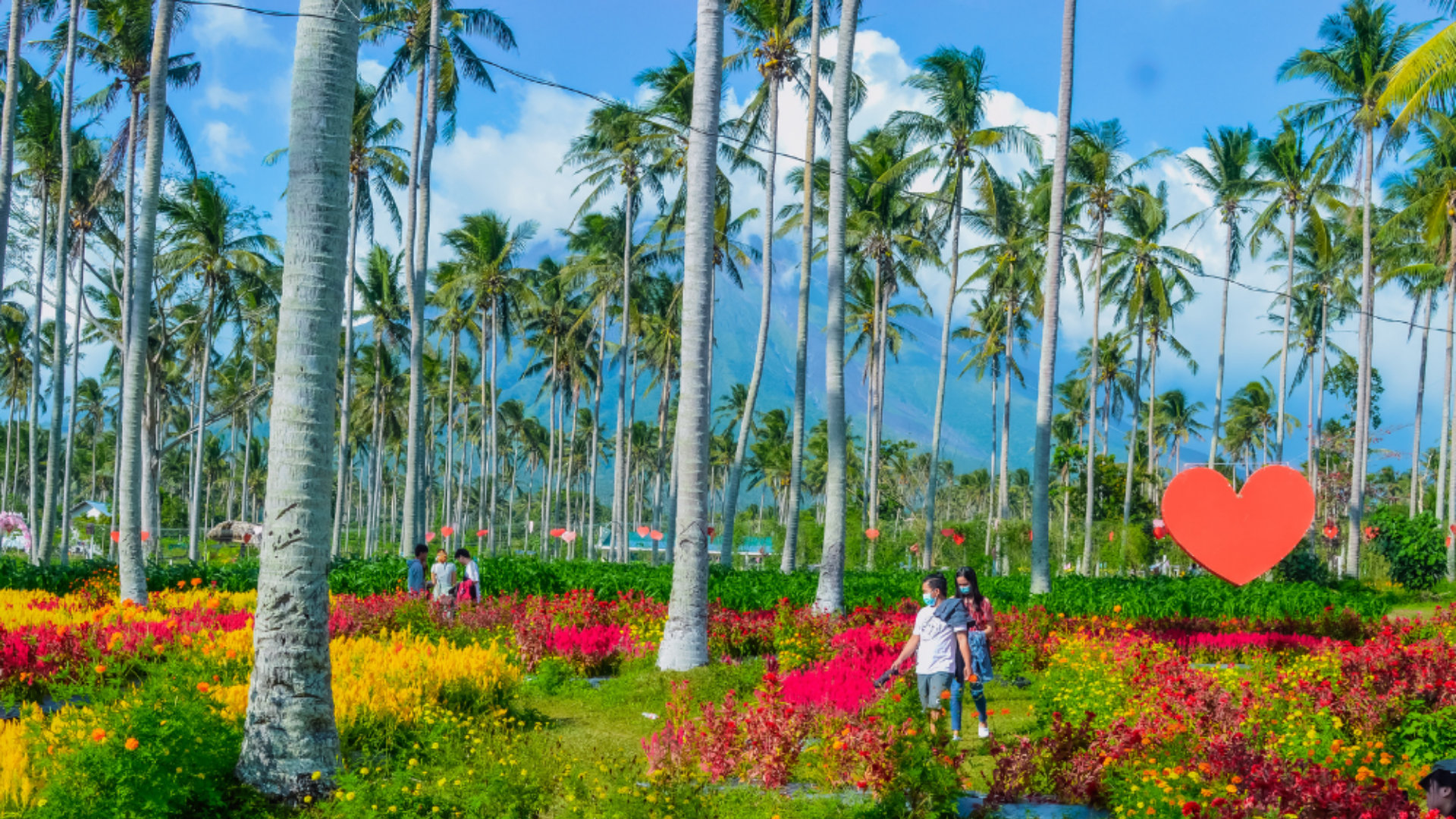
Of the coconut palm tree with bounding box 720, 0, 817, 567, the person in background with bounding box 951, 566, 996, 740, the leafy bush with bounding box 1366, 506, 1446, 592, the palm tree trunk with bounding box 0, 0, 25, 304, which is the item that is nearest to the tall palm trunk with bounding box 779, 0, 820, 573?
the coconut palm tree with bounding box 720, 0, 817, 567

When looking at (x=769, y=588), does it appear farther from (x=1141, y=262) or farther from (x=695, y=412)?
(x=1141, y=262)

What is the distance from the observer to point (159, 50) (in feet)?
50.1

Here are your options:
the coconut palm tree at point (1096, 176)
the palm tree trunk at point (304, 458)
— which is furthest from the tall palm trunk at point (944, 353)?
the palm tree trunk at point (304, 458)

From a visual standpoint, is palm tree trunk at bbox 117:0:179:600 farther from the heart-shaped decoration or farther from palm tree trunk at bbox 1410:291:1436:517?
palm tree trunk at bbox 1410:291:1436:517

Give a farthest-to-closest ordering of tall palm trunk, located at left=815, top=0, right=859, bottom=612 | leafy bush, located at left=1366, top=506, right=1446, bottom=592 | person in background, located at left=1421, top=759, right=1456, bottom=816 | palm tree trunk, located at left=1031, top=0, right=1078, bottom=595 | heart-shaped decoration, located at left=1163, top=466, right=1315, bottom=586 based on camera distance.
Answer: leafy bush, located at left=1366, top=506, right=1446, bottom=592 → palm tree trunk, located at left=1031, top=0, right=1078, bottom=595 → tall palm trunk, located at left=815, top=0, right=859, bottom=612 → heart-shaped decoration, located at left=1163, top=466, right=1315, bottom=586 → person in background, located at left=1421, top=759, right=1456, bottom=816

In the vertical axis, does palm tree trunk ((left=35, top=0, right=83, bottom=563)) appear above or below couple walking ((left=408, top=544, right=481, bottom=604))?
above

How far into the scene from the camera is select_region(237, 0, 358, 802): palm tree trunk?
6133mm

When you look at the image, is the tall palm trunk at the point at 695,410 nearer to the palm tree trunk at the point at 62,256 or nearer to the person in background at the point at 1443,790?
the person in background at the point at 1443,790

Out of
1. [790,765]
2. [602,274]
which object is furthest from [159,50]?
[602,274]

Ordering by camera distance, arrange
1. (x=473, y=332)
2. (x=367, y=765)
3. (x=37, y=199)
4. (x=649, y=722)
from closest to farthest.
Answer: (x=367, y=765) → (x=649, y=722) → (x=37, y=199) → (x=473, y=332)

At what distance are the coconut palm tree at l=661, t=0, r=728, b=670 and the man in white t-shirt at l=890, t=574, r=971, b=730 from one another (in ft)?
9.70

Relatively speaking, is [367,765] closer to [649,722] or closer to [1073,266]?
[649,722]

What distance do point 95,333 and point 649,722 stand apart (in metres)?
34.1

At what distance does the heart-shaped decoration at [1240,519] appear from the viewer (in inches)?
454
